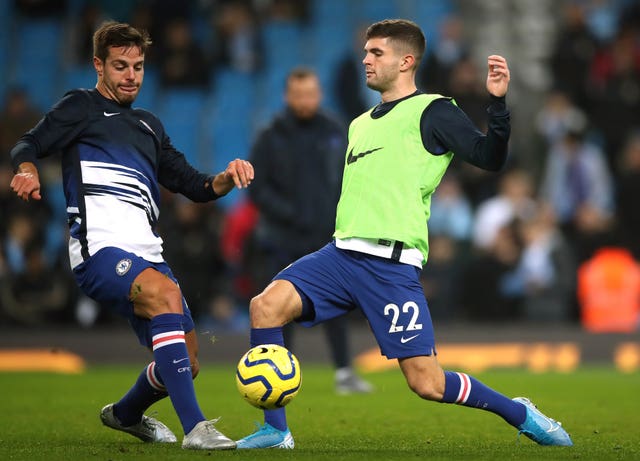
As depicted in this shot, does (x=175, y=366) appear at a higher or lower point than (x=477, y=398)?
higher

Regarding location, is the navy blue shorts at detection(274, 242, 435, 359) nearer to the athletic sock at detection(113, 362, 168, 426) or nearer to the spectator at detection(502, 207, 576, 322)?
the athletic sock at detection(113, 362, 168, 426)

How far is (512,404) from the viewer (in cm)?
661

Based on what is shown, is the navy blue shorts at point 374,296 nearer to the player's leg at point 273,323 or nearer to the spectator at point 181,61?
the player's leg at point 273,323

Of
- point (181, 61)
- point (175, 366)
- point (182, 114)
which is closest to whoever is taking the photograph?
point (175, 366)

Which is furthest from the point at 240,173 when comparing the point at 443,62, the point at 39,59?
the point at 39,59

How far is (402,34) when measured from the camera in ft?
22.3

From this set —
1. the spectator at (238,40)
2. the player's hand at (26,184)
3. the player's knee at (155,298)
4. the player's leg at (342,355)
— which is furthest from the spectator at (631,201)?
the player's hand at (26,184)

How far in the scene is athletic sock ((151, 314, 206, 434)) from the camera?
247 inches

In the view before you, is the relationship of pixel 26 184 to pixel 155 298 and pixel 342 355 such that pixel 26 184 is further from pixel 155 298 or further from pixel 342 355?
pixel 342 355

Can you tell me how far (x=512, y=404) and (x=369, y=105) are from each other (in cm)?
1183

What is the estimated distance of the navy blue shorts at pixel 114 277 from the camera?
6.33 metres

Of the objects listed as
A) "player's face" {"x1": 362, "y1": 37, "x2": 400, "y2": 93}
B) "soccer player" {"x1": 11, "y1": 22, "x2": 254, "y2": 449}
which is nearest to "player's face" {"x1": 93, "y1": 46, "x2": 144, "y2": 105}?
"soccer player" {"x1": 11, "y1": 22, "x2": 254, "y2": 449}

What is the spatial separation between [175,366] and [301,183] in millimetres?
4779

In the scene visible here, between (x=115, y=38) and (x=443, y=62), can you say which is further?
(x=443, y=62)
